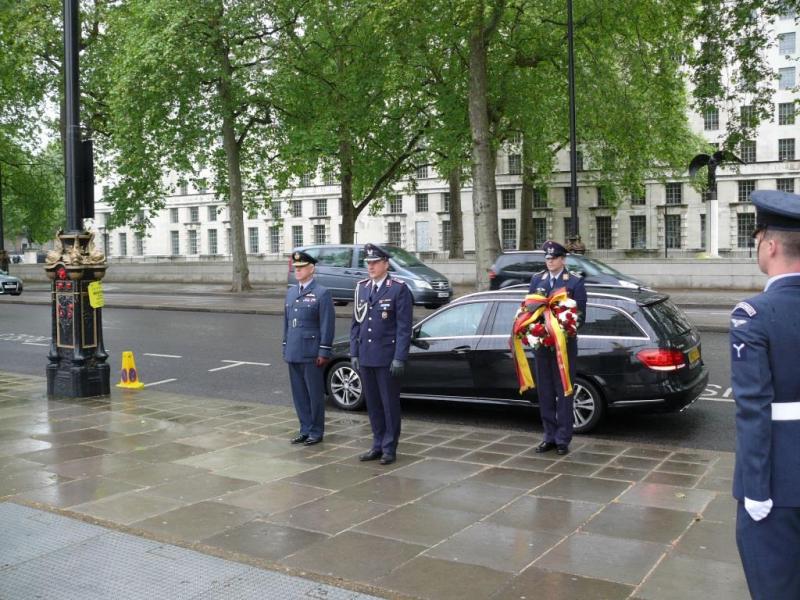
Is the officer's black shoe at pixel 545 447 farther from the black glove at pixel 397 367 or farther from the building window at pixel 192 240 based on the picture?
the building window at pixel 192 240

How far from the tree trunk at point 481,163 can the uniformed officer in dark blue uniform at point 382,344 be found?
1878 cm

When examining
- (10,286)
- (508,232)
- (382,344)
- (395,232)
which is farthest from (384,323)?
(395,232)

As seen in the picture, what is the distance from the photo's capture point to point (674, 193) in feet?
231

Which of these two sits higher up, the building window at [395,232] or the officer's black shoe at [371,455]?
the building window at [395,232]

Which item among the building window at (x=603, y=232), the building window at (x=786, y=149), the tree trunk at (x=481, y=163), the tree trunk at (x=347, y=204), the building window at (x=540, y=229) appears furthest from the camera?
the building window at (x=540, y=229)

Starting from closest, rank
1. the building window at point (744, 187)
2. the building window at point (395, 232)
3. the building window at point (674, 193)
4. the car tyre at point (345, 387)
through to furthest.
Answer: the car tyre at point (345, 387) → the building window at point (744, 187) → the building window at point (674, 193) → the building window at point (395, 232)

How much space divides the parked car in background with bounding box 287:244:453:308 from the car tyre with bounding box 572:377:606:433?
14.3 meters

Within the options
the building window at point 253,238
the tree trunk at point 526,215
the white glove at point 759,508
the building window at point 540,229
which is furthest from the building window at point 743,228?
the white glove at point 759,508

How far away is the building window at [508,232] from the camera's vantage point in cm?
7462

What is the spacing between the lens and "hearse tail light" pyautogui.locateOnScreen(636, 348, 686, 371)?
8.34 m

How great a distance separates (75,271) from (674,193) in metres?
66.3

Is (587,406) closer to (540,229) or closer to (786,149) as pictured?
(540,229)


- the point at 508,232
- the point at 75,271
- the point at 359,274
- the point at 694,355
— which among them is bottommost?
the point at 694,355

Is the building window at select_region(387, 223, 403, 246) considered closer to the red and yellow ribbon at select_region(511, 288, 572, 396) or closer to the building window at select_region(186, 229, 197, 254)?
the building window at select_region(186, 229, 197, 254)
